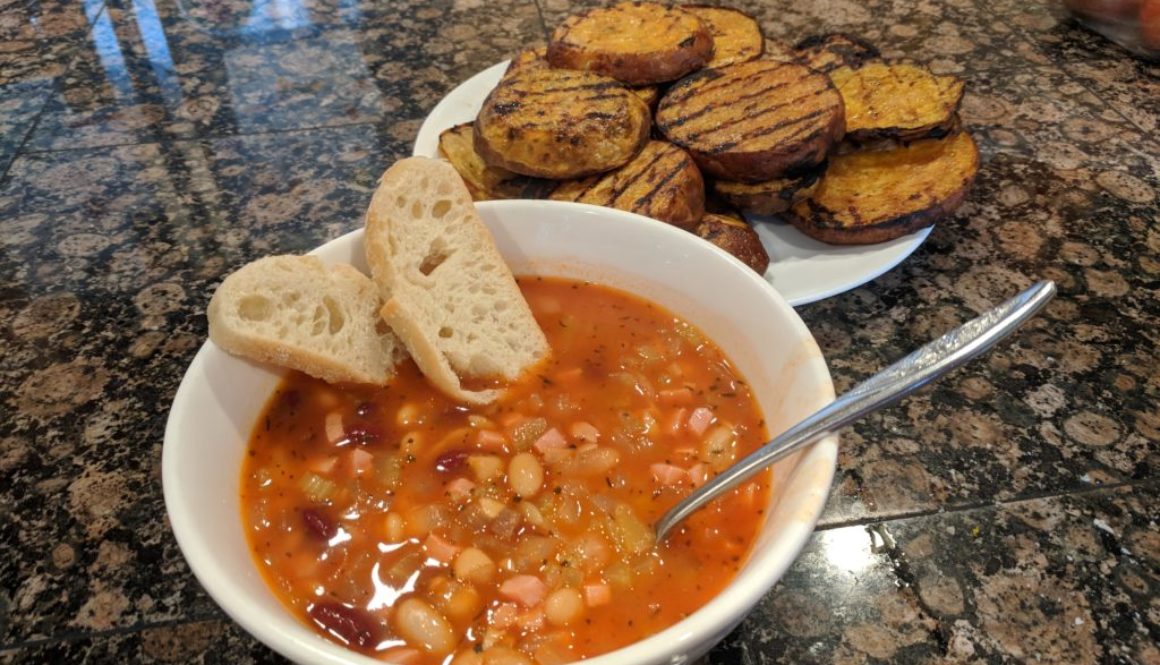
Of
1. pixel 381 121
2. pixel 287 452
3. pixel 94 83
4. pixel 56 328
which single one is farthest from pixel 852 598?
pixel 94 83

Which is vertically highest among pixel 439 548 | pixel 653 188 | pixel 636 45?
pixel 636 45

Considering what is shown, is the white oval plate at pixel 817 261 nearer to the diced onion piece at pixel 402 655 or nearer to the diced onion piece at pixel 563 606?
the diced onion piece at pixel 563 606

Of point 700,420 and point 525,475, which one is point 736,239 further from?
point 525,475

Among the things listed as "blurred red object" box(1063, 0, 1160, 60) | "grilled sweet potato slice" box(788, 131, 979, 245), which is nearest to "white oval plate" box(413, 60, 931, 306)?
"grilled sweet potato slice" box(788, 131, 979, 245)

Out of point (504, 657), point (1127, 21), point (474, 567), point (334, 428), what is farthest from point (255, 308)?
point (1127, 21)

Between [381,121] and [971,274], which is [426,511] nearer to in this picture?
[971,274]

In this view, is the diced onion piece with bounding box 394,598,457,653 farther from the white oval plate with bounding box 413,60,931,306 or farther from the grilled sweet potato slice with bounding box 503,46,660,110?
the grilled sweet potato slice with bounding box 503,46,660,110
